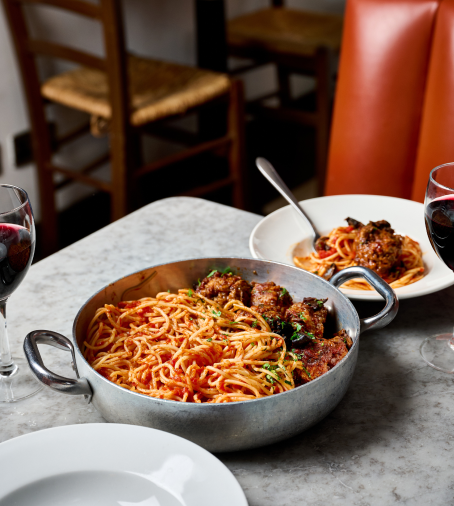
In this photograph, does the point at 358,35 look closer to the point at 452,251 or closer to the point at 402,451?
the point at 452,251

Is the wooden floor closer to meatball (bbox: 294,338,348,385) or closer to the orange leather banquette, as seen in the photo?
the orange leather banquette

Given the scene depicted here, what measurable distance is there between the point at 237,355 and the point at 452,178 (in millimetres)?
418

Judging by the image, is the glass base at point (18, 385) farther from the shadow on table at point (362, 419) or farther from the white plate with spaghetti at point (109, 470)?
the shadow on table at point (362, 419)

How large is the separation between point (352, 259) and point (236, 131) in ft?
6.03

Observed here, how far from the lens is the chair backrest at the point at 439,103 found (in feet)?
5.26

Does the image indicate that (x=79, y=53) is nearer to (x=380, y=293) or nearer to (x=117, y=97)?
(x=117, y=97)

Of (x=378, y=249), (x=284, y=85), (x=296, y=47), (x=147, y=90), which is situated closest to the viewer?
(x=378, y=249)

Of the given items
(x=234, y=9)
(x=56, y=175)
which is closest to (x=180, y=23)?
(x=234, y=9)

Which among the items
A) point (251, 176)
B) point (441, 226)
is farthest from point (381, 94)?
point (251, 176)

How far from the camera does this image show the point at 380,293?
2.77ft

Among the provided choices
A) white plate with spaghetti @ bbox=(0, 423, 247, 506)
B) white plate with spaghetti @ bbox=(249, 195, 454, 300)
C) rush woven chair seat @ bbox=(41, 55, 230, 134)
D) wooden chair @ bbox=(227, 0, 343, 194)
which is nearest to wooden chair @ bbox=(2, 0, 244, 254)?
rush woven chair seat @ bbox=(41, 55, 230, 134)

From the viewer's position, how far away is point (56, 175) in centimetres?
332

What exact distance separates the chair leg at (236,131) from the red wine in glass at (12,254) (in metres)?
2.14

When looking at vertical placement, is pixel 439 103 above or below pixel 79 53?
above
